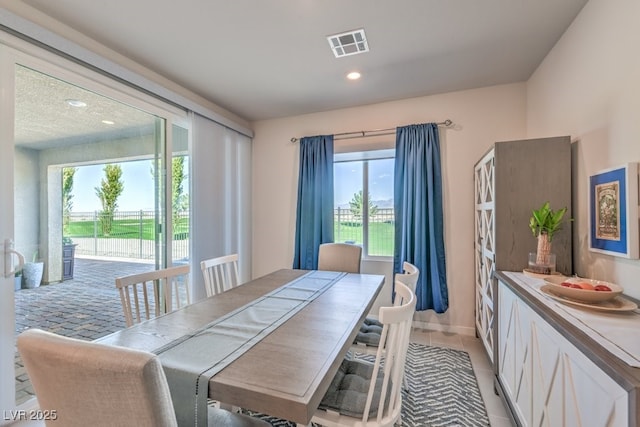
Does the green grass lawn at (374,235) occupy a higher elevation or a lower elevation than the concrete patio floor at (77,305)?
higher

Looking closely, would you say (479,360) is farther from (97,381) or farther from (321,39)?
(321,39)

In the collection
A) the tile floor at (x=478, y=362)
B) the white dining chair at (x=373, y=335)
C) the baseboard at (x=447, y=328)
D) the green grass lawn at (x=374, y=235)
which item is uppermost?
the green grass lawn at (x=374, y=235)

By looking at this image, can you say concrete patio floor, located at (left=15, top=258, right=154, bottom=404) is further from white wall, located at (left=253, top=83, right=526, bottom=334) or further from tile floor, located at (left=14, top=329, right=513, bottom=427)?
white wall, located at (left=253, top=83, right=526, bottom=334)

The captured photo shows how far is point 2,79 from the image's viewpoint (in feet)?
5.41

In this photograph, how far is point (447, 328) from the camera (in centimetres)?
307

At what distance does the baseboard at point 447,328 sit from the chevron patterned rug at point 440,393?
0.43 metres

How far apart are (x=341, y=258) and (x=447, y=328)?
144 centimetres

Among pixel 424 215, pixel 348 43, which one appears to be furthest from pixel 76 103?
pixel 424 215

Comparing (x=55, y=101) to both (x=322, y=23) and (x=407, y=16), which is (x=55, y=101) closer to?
(x=322, y=23)

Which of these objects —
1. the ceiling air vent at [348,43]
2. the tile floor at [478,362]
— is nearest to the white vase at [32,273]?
the tile floor at [478,362]

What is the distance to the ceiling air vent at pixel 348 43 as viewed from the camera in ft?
6.75

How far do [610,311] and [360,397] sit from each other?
3.49 feet

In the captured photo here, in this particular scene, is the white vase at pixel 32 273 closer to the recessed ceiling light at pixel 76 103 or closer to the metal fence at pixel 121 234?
the metal fence at pixel 121 234

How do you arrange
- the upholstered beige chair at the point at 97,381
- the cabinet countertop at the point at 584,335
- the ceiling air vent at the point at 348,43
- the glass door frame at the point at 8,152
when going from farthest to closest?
the ceiling air vent at the point at 348,43, the glass door frame at the point at 8,152, the cabinet countertop at the point at 584,335, the upholstered beige chair at the point at 97,381
